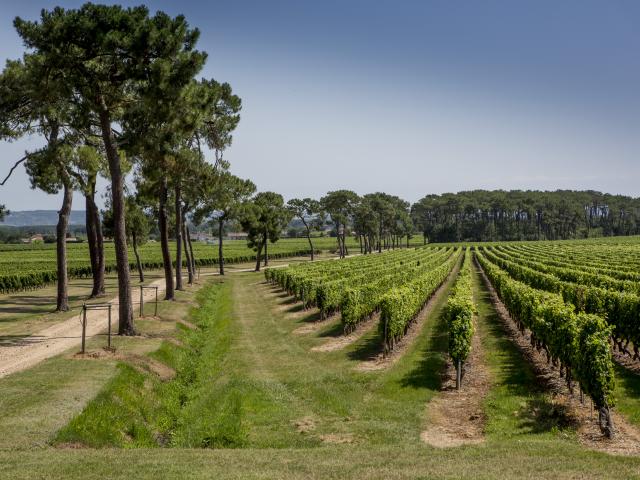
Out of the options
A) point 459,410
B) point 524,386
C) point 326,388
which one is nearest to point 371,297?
point 326,388

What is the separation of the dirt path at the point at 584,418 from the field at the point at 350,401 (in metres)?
0.06

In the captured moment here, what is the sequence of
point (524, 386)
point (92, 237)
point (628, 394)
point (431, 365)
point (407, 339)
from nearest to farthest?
1. point (628, 394)
2. point (524, 386)
3. point (431, 365)
4. point (407, 339)
5. point (92, 237)

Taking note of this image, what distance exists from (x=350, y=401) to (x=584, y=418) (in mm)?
6506

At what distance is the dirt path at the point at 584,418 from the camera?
39.0 feet

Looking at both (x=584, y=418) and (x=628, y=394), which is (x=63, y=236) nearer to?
(x=584, y=418)

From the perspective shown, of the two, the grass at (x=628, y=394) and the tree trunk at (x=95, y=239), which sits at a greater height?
the tree trunk at (x=95, y=239)

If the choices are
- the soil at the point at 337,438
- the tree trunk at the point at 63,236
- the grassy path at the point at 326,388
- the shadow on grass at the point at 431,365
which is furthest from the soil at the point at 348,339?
the tree trunk at the point at 63,236

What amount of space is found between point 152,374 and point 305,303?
19180 millimetres

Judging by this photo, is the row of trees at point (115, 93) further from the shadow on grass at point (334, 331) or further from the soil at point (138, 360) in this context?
the shadow on grass at point (334, 331)

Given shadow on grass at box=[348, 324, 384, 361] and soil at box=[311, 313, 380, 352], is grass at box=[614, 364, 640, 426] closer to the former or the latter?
shadow on grass at box=[348, 324, 384, 361]

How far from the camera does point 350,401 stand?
16.6 metres

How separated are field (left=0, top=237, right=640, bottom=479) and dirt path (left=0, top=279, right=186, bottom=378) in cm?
101

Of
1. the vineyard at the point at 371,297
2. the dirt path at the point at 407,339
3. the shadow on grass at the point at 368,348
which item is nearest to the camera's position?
the dirt path at the point at 407,339

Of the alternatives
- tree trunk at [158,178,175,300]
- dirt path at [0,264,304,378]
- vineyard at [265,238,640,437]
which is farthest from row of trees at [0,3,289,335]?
vineyard at [265,238,640,437]
